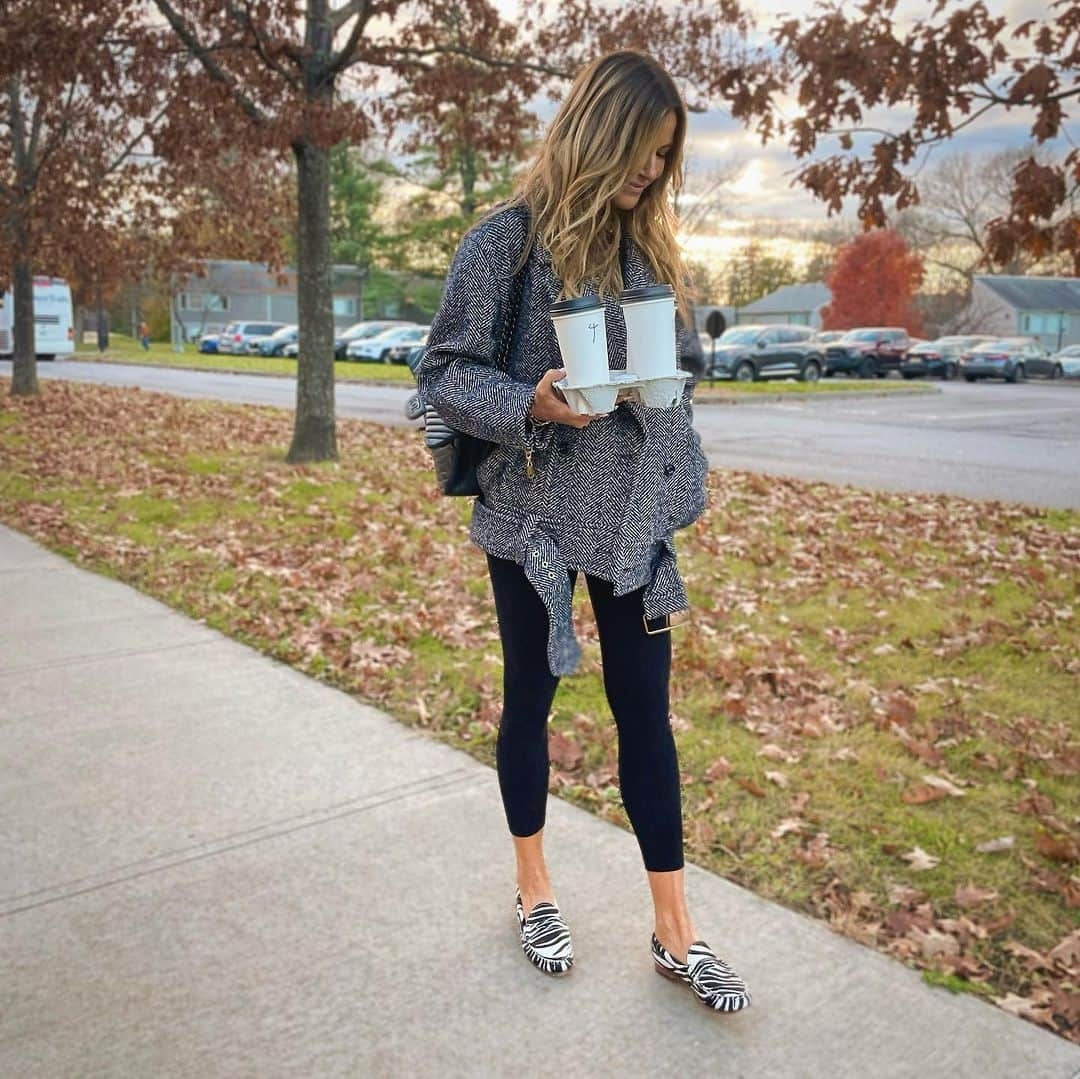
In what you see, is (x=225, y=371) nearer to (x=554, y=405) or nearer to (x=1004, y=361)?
(x=1004, y=361)

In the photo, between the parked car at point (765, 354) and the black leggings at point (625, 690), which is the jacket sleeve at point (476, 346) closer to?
the black leggings at point (625, 690)

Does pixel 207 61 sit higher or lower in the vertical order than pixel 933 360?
higher

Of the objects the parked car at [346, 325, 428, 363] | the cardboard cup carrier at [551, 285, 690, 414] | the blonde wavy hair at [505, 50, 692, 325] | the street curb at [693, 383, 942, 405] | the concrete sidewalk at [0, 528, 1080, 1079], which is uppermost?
the parked car at [346, 325, 428, 363]

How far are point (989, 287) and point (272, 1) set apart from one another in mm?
69325

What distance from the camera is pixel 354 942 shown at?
9.11ft

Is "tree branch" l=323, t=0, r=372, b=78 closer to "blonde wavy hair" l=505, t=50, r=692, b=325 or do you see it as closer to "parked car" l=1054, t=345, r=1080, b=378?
"blonde wavy hair" l=505, t=50, r=692, b=325

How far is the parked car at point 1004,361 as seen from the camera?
36719 millimetres

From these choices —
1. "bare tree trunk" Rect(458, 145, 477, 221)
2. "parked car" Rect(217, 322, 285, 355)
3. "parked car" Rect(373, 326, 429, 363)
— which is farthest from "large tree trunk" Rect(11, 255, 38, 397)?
"bare tree trunk" Rect(458, 145, 477, 221)

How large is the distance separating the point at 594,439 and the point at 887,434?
49.0ft

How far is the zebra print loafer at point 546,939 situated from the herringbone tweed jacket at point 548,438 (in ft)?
2.16

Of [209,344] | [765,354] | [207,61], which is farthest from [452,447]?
[209,344]

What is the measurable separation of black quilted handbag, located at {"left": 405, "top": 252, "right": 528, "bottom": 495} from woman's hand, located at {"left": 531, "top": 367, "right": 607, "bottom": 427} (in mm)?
265

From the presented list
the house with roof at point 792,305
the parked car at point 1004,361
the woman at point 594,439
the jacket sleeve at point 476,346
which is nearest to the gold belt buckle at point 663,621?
the woman at point 594,439

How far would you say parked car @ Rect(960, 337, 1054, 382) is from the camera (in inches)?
1446
